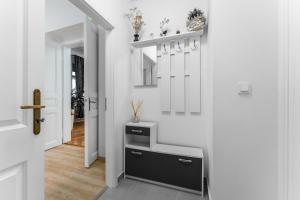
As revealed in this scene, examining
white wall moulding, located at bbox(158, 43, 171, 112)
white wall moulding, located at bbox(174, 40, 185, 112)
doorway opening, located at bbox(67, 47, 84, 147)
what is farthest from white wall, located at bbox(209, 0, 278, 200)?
doorway opening, located at bbox(67, 47, 84, 147)

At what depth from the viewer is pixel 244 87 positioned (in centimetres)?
122

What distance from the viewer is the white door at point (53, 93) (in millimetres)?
3020

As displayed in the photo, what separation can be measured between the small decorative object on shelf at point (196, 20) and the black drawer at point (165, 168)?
64.3 inches

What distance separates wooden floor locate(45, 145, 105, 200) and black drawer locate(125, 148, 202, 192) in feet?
1.53

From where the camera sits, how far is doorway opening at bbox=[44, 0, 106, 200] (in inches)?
76.0

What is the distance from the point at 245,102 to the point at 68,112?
11.5 ft

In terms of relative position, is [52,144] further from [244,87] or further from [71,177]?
[244,87]

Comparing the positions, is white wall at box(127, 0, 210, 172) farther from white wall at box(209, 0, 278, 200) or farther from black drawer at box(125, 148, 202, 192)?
white wall at box(209, 0, 278, 200)

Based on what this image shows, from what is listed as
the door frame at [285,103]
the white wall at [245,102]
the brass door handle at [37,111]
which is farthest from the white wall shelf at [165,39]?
the brass door handle at [37,111]

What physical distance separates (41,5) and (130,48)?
5.17 ft

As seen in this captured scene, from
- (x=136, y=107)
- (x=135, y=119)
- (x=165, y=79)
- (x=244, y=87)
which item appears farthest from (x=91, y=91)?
(x=244, y=87)

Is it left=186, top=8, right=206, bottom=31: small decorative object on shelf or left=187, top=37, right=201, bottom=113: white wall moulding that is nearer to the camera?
left=186, top=8, right=206, bottom=31: small decorative object on shelf

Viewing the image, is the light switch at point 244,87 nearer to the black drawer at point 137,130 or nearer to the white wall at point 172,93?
the white wall at point 172,93

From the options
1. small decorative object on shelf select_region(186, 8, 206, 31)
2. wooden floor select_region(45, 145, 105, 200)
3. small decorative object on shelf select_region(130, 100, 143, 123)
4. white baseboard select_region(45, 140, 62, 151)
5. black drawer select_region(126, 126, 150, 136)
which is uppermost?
small decorative object on shelf select_region(186, 8, 206, 31)
